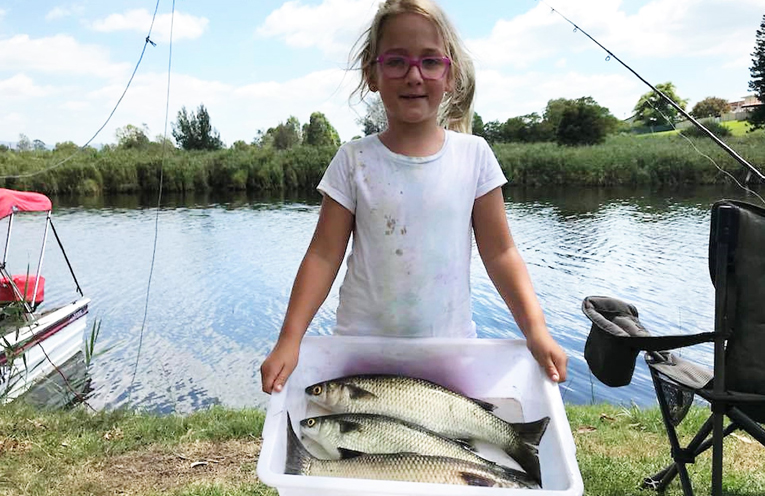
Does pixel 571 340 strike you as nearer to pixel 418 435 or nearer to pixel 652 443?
pixel 652 443

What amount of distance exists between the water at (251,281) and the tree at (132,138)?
9.36m

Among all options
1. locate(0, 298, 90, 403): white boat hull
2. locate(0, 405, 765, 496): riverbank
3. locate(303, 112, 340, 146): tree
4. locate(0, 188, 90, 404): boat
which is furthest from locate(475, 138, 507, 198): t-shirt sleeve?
locate(303, 112, 340, 146): tree

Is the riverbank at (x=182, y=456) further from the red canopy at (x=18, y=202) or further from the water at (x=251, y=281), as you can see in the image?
the red canopy at (x=18, y=202)

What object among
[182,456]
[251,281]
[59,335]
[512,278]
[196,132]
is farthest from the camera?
[196,132]

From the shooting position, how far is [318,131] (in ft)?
139

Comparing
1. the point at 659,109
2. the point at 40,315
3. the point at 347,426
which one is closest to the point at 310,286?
the point at 347,426

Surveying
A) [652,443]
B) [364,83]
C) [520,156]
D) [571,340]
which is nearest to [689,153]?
[520,156]

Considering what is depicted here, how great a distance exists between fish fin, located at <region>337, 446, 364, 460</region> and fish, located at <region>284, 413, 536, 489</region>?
3cm

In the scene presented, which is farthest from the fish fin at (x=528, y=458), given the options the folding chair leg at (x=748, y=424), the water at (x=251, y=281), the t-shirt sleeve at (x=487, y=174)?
the water at (x=251, y=281)

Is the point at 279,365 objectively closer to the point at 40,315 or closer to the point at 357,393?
the point at 357,393

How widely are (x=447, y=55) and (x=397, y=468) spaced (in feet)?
3.32

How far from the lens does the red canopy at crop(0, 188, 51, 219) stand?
24.1ft

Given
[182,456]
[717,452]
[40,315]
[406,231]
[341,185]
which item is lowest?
[40,315]

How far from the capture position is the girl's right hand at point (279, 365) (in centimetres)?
112
